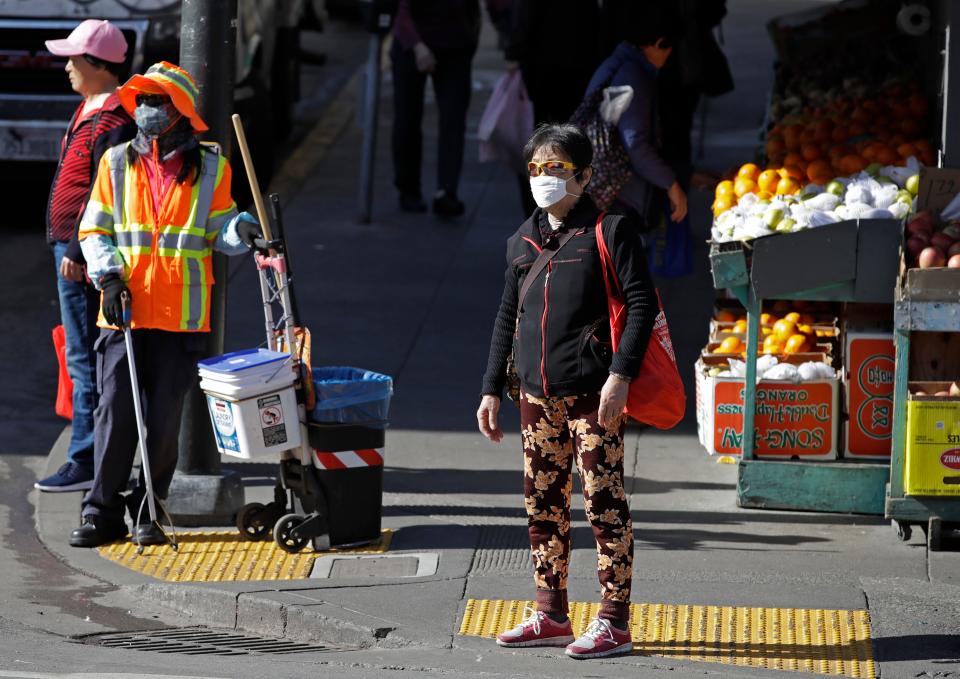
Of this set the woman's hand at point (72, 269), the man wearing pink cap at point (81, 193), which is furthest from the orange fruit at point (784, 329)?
the woman's hand at point (72, 269)

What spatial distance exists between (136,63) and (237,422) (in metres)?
5.56

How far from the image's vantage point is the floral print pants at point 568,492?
5426 millimetres

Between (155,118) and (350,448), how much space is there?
1494 mm

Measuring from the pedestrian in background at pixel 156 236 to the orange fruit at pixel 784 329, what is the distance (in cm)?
254

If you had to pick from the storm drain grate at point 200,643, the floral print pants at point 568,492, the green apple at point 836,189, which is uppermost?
the green apple at point 836,189

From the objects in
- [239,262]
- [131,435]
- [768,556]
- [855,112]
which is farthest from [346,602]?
[239,262]

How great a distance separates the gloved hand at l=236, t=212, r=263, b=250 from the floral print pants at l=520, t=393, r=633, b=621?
149 cm

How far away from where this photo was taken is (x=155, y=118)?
6.49 metres

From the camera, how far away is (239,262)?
37.7ft

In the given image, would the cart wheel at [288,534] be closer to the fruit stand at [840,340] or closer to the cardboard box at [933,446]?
the fruit stand at [840,340]

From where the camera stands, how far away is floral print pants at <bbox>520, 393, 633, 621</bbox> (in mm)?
5426

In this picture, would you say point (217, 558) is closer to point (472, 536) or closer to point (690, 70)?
point (472, 536)

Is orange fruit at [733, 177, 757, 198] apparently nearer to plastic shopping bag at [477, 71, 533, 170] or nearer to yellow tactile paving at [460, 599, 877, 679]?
plastic shopping bag at [477, 71, 533, 170]

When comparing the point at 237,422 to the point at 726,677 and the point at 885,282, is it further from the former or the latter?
the point at 885,282
